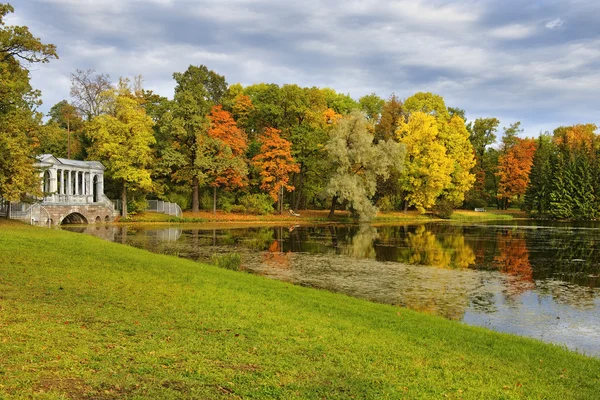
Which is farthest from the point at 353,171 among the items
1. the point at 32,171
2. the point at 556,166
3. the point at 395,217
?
the point at 556,166

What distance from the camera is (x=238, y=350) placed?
6934 millimetres

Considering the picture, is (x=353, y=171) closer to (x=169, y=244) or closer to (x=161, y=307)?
(x=169, y=244)

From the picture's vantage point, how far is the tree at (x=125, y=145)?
4309 centimetres

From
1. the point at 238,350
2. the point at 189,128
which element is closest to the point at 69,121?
the point at 189,128

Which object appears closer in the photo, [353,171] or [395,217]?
[353,171]

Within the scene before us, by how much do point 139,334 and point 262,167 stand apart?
141ft

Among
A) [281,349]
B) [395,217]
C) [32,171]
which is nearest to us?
[281,349]

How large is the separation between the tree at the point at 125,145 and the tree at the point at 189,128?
2.64 meters

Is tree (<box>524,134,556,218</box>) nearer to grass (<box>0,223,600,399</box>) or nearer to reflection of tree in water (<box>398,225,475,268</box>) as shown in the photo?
reflection of tree in water (<box>398,225,475,268</box>)

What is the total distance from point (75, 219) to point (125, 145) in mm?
8145

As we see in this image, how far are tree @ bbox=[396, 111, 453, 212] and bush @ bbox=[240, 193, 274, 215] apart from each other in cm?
1742

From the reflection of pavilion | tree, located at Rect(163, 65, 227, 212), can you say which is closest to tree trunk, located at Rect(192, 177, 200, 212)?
tree, located at Rect(163, 65, 227, 212)

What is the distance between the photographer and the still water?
12664mm

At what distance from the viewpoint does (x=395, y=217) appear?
55.0 metres
